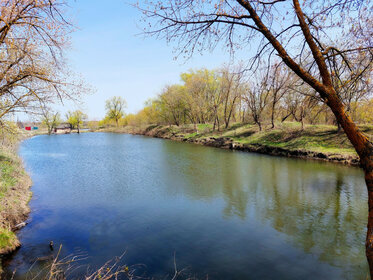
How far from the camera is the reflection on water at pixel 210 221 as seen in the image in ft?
23.2

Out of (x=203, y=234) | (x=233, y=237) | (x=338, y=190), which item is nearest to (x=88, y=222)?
(x=203, y=234)

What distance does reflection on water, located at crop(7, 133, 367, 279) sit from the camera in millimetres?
7086

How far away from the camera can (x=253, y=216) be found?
10.4 m

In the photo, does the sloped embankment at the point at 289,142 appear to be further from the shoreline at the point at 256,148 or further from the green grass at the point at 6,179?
the green grass at the point at 6,179

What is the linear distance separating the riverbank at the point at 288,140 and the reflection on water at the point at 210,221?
5.21 m

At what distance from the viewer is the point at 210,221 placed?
9.90 meters

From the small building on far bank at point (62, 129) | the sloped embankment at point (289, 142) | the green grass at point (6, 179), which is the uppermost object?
the small building on far bank at point (62, 129)

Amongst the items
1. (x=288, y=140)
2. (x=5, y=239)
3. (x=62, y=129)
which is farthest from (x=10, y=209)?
(x=62, y=129)

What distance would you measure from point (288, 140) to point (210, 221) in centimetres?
2222

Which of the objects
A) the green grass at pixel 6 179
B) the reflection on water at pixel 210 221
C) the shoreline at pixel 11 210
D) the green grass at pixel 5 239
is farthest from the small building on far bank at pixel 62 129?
the green grass at pixel 5 239

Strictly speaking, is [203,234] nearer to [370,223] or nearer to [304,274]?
[304,274]

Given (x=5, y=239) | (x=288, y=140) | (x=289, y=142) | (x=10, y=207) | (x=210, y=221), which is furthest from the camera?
(x=288, y=140)

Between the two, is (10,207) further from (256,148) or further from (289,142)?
(289,142)

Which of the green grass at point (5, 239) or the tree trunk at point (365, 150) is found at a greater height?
the tree trunk at point (365, 150)
